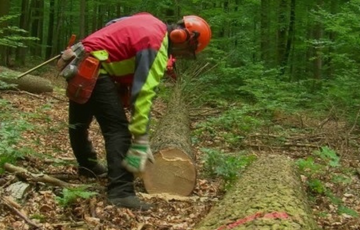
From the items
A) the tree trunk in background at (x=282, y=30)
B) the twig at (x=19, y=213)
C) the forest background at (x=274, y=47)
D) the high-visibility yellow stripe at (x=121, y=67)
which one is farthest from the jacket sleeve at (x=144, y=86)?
the tree trunk in background at (x=282, y=30)

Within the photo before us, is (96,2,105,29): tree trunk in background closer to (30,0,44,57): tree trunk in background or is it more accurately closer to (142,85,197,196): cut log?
(30,0,44,57): tree trunk in background

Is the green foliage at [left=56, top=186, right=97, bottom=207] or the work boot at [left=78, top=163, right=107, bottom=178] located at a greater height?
the green foliage at [left=56, top=186, right=97, bottom=207]

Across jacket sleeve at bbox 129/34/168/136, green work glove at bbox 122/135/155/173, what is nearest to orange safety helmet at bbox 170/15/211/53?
jacket sleeve at bbox 129/34/168/136

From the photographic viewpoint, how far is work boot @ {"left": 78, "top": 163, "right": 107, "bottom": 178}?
16.5 feet

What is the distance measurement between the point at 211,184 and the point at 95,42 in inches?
84.1

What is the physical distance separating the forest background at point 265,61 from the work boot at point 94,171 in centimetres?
103

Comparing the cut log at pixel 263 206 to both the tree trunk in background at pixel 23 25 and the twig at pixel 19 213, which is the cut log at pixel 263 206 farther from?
the tree trunk in background at pixel 23 25

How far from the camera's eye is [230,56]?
1296cm

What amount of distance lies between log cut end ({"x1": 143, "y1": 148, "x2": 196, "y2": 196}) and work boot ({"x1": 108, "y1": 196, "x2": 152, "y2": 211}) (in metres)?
0.68

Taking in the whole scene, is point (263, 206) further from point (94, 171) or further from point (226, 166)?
point (94, 171)

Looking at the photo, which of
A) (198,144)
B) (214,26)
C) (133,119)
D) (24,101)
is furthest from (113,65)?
(214,26)

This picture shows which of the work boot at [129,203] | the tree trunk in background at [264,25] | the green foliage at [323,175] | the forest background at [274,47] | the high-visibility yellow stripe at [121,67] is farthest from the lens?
the tree trunk in background at [264,25]

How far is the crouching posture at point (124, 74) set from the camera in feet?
12.9

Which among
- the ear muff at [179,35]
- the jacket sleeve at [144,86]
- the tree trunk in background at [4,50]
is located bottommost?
the tree trunk in background at [4,50]
